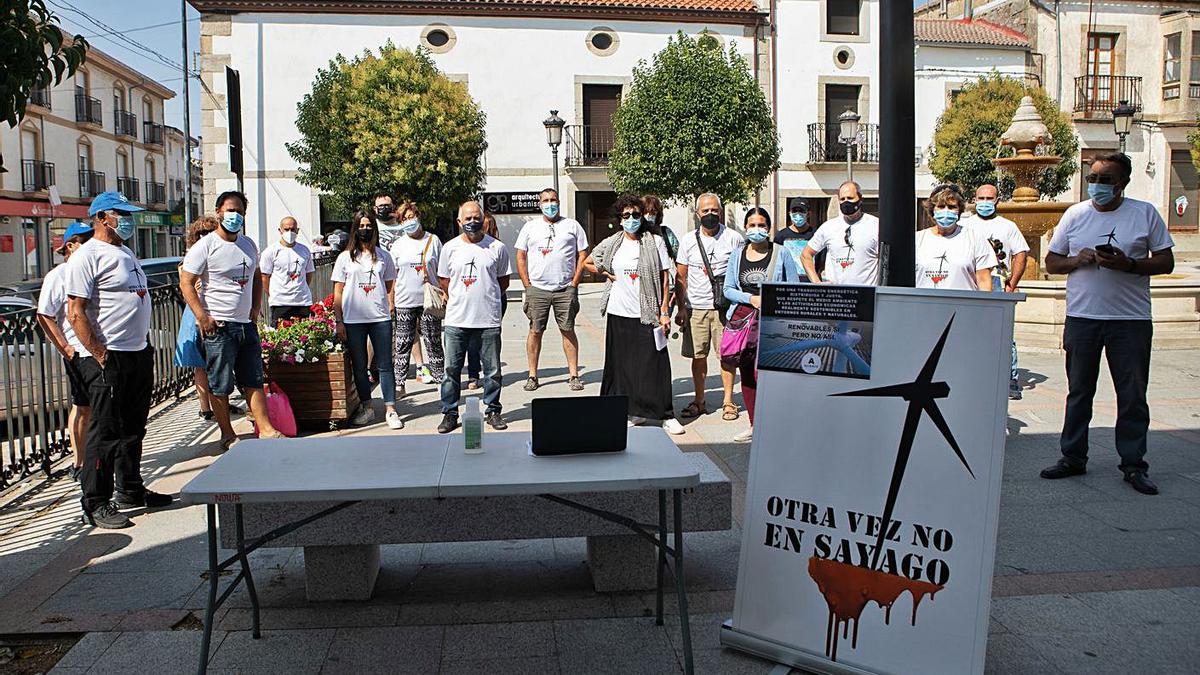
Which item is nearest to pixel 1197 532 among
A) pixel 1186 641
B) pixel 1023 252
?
pixel 1186 641

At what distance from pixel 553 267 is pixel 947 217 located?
3589 mm

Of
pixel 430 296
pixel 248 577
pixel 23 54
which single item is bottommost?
pixel 248 577

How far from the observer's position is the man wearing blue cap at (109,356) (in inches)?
209

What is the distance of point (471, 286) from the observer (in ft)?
24.9

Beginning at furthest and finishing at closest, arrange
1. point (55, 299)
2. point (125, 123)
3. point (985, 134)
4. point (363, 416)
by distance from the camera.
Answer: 1. point (125, 123)
2. point (985, 134)
3. point (363, 416)
4. point (55, 299)

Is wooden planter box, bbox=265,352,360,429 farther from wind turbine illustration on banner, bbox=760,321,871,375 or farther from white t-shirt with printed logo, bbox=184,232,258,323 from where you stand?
wind turbine illustration on banner, bbox=760,321,871,375

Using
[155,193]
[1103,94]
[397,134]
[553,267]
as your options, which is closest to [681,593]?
[553,267]

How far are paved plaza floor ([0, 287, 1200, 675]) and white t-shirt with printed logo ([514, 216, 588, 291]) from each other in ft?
12.7

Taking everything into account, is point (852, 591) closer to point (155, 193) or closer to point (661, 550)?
point (661, 550)

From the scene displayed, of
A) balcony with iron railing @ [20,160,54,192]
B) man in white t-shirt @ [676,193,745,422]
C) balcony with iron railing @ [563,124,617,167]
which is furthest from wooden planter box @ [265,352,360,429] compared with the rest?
balcony with iron railing @ [20,160,54,192]

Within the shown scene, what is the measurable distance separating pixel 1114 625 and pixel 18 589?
4.77 m

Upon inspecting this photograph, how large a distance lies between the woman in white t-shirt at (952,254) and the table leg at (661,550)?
4.25m

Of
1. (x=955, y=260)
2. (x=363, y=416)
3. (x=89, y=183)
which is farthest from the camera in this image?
(x=89, y=183)

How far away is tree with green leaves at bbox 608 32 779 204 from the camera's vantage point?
23.8 m
